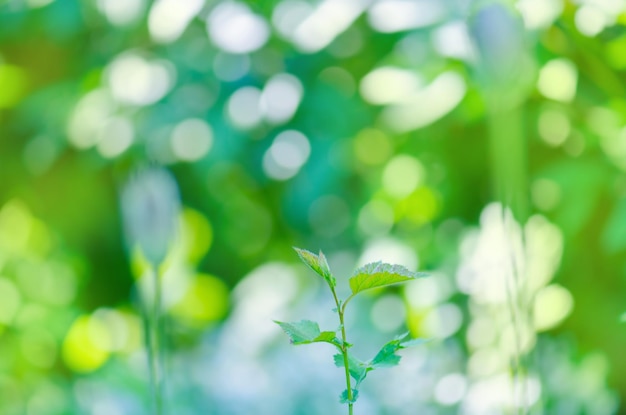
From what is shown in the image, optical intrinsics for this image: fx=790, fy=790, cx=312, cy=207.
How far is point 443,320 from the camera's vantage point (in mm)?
991

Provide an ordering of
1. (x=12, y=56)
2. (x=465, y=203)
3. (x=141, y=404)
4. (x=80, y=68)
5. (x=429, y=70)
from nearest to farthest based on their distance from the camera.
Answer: (x=429, y=70) → (x=141, y=404) → (x=465, y=203) → (x=80, y=68) → (x=12, y=56)

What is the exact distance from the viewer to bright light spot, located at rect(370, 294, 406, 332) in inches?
41.0

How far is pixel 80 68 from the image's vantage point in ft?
4.05

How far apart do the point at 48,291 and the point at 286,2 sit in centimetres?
72

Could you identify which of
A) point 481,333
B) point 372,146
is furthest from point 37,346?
point 481,333

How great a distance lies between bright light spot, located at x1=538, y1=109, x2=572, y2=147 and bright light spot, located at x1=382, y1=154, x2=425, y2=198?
0.54 feet

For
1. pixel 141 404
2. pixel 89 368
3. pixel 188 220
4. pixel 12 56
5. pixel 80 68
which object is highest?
pixel 12 56

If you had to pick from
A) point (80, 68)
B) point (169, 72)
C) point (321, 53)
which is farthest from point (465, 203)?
point (80, 68)

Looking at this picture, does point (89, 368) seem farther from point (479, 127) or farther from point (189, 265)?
point (479, 127)

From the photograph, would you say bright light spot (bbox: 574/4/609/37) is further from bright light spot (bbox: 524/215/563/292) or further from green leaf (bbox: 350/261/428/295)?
green leaf (bbox: 350/261/428/295)

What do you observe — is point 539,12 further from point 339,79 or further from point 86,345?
point 86,345

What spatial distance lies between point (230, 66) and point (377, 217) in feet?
0.93

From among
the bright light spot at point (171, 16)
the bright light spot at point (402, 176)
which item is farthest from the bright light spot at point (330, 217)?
the bright light spot at point (171, 16)

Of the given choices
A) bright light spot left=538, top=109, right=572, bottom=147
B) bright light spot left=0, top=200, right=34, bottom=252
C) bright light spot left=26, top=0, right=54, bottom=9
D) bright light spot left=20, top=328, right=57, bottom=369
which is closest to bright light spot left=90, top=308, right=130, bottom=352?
bright light spot left=20, top=328, right=57, bottom=369
